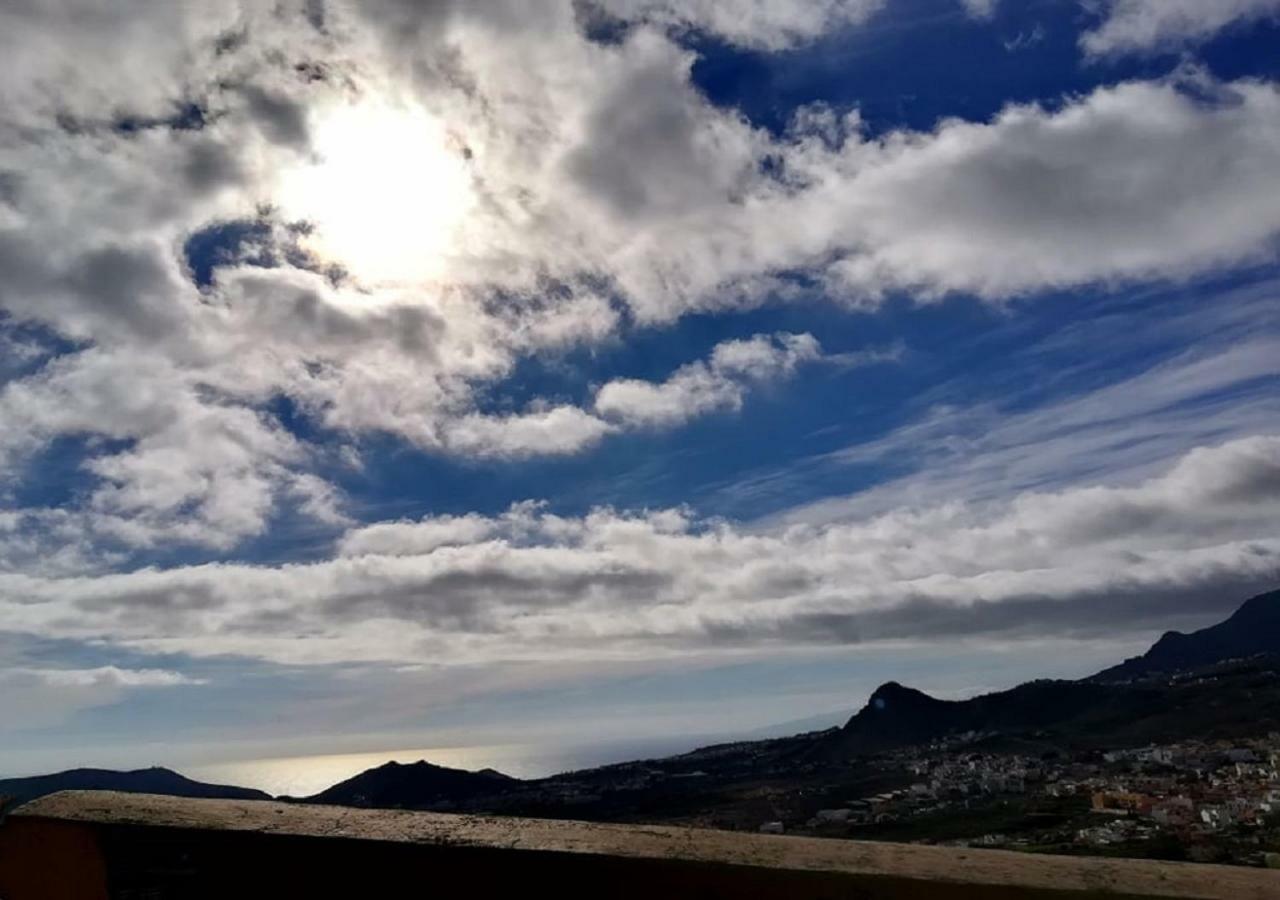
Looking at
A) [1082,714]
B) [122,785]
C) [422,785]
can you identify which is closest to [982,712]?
[1082,714]

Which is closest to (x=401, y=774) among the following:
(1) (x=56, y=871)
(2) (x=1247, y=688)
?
(2) (x=1247, y=688)

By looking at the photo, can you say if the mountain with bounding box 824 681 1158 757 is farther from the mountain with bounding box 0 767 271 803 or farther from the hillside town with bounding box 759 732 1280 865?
the mountain with bounding box 0 767 271 803

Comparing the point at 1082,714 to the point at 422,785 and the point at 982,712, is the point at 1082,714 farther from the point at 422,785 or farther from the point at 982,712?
the point at 422,785

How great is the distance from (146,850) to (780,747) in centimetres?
16576

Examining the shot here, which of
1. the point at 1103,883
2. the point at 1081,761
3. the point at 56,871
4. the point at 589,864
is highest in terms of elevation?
the point at 56,871

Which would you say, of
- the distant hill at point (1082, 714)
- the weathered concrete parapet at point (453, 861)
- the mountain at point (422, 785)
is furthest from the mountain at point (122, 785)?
the distant hill at point (1082, 714)

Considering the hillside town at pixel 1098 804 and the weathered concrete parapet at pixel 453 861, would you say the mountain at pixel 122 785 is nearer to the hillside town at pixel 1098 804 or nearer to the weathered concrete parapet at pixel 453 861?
the weathered concrete parapet at pixel 453 861

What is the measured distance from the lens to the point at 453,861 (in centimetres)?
277

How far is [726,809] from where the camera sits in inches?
3260

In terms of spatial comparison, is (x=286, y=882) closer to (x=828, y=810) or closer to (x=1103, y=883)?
(x=1103, y=883)

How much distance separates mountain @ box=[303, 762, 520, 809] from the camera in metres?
110

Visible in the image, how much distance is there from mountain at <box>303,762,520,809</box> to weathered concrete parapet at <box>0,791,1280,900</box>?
108 m

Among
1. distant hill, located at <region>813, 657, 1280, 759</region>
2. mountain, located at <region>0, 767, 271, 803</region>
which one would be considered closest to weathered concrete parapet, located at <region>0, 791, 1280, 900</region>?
mountain, located at <region>0, 767, 271, 803</region>

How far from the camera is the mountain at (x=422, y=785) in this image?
109500mm
